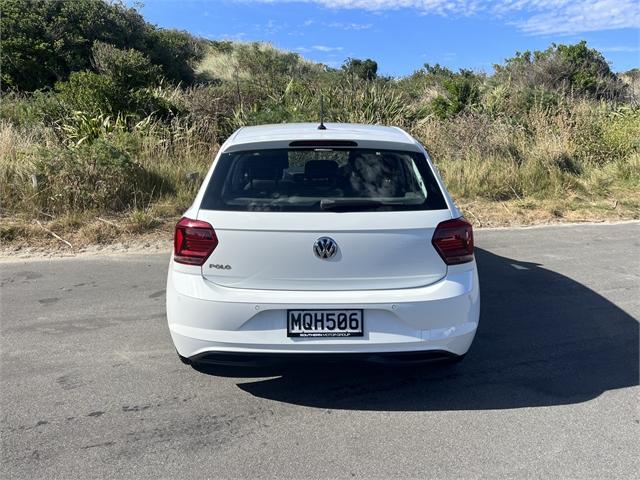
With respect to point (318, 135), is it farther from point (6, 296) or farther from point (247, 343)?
point (6, 296)

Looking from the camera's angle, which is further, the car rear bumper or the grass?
the grass

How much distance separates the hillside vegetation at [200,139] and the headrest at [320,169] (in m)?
4.41

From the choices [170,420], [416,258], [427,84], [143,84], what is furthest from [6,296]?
[427,84]

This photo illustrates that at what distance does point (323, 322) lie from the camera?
2.97 meters

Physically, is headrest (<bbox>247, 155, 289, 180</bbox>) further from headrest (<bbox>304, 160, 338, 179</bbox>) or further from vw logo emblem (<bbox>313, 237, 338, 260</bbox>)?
vw logo emblem (<bbox>313, 237, 338, 260</bbox>)

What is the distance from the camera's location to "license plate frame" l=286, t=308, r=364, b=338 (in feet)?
9.75

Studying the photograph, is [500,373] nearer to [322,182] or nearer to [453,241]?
[453,241]

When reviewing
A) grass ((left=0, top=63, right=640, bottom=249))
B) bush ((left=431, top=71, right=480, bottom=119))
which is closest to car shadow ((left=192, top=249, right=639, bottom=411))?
grass ((left=0, top=63, right=640, bottom=249))

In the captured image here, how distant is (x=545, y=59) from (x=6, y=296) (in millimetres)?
21048

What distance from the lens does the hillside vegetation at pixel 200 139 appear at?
301 inches

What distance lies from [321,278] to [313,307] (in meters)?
0.17

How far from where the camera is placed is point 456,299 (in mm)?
3062

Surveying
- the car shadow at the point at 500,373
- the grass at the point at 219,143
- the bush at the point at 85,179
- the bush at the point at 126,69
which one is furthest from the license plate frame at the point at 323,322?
the bush at the point at 126,69

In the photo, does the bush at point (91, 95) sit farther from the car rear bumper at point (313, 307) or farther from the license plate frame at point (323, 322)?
the license plate frame at point (323, 322)
